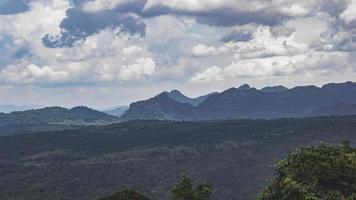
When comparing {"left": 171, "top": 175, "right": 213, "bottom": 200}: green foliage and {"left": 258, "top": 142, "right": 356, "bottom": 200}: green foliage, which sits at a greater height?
{"left": 258, "top": 142, "right": 356, "bottom": 200}: green foliage

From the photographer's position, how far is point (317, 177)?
5894 cm

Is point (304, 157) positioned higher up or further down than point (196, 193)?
higher up

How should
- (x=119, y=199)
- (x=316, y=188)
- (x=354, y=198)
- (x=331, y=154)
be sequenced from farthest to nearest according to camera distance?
(x=119, y=199) → (x=331, y=154) → (x=316, y=188) → (x=354, y=198)

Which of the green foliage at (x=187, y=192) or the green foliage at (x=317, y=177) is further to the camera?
the green foliage at (x=187, y=192)

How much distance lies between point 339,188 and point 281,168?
7.59m

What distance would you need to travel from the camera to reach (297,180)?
59938mm

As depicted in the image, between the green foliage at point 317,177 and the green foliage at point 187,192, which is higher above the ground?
the green foliage at point 317,177

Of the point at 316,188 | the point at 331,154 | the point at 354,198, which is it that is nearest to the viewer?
the point at 354,198

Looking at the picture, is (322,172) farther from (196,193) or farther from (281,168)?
(196,193)

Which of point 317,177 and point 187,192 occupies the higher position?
point 317,177

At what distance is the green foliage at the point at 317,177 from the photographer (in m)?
55.9

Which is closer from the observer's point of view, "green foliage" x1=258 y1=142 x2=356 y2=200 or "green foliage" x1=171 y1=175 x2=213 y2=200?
"green foliage" x1=258 y1=142 x2=356 y2=200

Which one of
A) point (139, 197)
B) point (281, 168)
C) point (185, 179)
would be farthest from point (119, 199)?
point (281, 168)

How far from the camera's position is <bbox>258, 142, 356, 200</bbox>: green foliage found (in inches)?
2201
